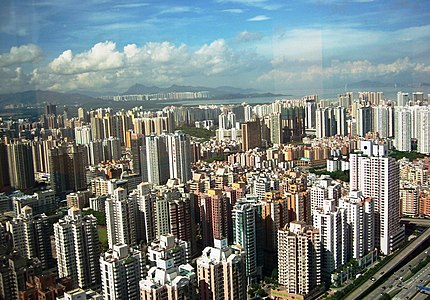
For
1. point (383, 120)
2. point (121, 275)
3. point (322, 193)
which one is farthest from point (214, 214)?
point (383, 120)

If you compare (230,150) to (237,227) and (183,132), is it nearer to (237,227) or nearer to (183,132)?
(183,132)

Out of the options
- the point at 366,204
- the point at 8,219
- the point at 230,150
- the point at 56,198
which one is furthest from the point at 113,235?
the point at 230,150

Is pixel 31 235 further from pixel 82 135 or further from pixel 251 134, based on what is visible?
pixel 251 134

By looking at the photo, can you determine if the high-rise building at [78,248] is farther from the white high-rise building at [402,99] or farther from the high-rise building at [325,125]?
the high-rise building at [325,125]

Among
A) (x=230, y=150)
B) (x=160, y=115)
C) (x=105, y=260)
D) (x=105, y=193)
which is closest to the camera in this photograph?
(x=105, y=260)

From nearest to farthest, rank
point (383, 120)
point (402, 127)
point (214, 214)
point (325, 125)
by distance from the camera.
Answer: point (214, 214) < point (402, 127) < point (383, 120) < point (325, 125)

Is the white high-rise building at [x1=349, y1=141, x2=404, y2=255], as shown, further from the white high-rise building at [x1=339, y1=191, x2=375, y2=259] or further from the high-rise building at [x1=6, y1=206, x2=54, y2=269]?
the high-rise building at [x1=6, y1=206, x2=54, y2=269]
